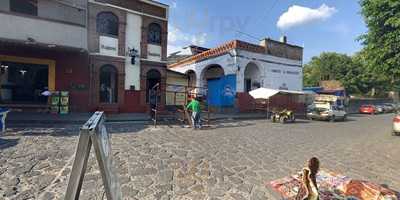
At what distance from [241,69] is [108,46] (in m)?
10.1

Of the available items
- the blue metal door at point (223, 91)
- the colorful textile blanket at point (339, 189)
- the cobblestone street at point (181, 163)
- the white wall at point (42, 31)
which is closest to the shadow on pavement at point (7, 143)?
the cobblestone street at point (181, 163)

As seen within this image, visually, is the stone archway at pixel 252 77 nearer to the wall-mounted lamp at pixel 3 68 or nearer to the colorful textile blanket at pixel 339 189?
the wall-mounted lamp at pixel 3 68

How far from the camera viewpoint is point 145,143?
8023mm

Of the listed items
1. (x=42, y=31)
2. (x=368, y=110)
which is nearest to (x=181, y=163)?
(x=42, y=31)

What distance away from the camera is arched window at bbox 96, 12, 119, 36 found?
51.6 feet

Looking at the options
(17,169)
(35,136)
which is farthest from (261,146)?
(35,136)

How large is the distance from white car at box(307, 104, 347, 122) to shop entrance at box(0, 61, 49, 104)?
1910 cm

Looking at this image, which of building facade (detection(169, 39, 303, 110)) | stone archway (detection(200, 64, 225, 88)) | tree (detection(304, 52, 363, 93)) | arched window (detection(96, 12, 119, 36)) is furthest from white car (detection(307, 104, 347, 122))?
tree (detection(304, 52, 363, 93))

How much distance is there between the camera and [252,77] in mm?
22828

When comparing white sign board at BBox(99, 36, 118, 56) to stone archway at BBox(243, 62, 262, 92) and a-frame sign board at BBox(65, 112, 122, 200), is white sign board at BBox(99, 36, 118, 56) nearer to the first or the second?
stone archway at BBox(243, 62, 262, 92)

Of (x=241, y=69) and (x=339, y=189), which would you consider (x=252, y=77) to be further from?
(x=339, y=189)

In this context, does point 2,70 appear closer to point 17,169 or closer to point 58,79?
point 58,79

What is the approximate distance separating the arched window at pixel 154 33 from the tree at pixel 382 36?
40.8 feet

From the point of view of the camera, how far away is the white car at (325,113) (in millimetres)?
19875
